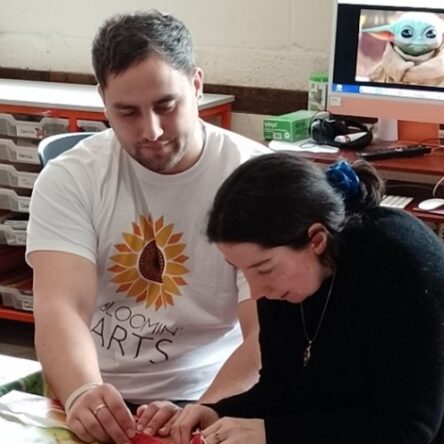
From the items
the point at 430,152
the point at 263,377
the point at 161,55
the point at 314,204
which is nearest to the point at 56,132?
the point at 430,152

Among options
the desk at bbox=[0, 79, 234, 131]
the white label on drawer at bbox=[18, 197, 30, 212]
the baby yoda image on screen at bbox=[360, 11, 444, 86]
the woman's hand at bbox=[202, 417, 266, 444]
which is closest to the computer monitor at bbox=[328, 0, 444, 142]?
the baby yoda image on screen at bbox=[360, 11, 444, 86]

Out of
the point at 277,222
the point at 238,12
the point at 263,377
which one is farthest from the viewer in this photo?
the point at 238,12

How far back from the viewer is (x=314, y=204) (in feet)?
4.01

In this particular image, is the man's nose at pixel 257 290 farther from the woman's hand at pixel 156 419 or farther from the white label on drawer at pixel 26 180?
the white label on drawer at pixel 26 180

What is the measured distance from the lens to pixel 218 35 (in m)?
3.16

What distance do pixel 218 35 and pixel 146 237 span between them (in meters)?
1.62

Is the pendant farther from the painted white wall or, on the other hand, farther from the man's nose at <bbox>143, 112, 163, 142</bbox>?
the painted white wall

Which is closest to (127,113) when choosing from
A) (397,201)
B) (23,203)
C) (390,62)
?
(397,201)

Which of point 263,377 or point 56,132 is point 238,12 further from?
point 263,377

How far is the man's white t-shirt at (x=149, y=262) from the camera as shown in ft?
5.54

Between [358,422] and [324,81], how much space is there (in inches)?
72.0

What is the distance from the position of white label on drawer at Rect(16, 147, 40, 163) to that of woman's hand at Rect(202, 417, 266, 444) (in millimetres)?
1855

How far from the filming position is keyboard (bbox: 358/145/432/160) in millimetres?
2527

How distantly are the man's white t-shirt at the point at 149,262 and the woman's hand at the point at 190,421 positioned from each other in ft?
1.04
